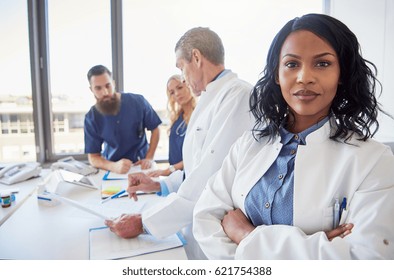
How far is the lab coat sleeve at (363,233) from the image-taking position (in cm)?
45

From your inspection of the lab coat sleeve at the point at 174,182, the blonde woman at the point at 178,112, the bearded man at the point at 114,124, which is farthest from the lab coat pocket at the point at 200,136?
the bearded man at the point at 114,124

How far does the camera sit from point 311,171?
1.80 ft

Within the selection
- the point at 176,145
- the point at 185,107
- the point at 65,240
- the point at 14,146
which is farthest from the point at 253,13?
the point at 14,146

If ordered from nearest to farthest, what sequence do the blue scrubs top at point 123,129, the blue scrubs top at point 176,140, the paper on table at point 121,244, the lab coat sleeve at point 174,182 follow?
the paper on table at point 121,244 → the lab coat sleeve at point 174,182 → the blue scrubs top at point 176,140 → the blue scrubs top at point 123,129

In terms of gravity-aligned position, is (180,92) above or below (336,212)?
above

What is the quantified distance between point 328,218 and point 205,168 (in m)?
0.37

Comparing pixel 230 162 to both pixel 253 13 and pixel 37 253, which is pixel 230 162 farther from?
pixel 253 13

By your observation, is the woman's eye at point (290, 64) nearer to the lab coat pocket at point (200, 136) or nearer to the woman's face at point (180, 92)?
the lab coat pocket at point (200, 136)

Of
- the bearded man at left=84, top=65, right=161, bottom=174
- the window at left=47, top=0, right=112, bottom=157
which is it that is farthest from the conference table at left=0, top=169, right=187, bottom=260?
the window at left=47, top=0, right=112, bottom=157

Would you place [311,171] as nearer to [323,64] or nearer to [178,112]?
[323,64]

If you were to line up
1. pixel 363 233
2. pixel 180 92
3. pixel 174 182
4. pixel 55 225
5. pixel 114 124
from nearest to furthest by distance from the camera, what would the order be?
pixel 363 233, pixel 55 225, pixel 174 182, pixel 180 92, pixel 114 124

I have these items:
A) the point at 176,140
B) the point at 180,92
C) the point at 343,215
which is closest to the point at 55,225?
the point at 343,215
